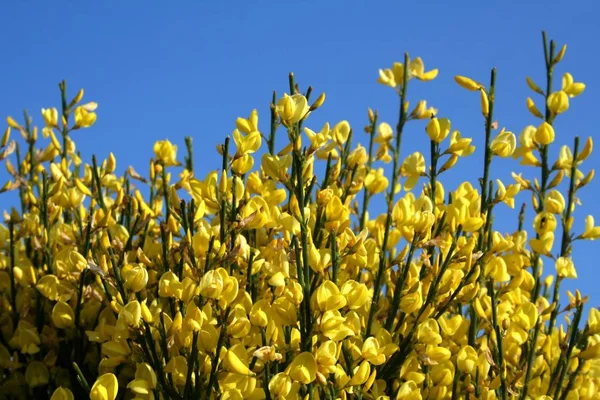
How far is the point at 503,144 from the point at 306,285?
579 millimetres

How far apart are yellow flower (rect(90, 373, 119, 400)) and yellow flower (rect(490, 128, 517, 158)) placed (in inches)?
34.6

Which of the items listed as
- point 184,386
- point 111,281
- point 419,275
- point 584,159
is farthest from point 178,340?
point 584,159

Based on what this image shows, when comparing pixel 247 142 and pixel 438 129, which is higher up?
pixel 438 129

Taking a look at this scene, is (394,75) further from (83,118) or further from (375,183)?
(83,118)

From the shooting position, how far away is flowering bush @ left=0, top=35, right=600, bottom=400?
128cm

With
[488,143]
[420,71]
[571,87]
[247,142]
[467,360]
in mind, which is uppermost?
[420,71]

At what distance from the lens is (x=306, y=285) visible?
1.27 meters

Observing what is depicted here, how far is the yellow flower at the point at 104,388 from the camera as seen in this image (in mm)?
1226

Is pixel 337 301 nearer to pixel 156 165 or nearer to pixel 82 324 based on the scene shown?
pixel 82 324

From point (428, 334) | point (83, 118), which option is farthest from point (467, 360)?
point (83, 118)

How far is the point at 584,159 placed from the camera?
1844 mm

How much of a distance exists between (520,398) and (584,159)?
64 centimetres

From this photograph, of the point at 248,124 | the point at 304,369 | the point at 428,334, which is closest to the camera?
the point at 304,369

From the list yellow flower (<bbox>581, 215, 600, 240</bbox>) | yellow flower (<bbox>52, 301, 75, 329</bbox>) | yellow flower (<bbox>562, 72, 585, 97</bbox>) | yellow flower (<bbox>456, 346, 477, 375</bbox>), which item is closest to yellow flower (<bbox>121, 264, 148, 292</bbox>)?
yellow flower (<bbox>52, 301, 75, 329</bbox>)
